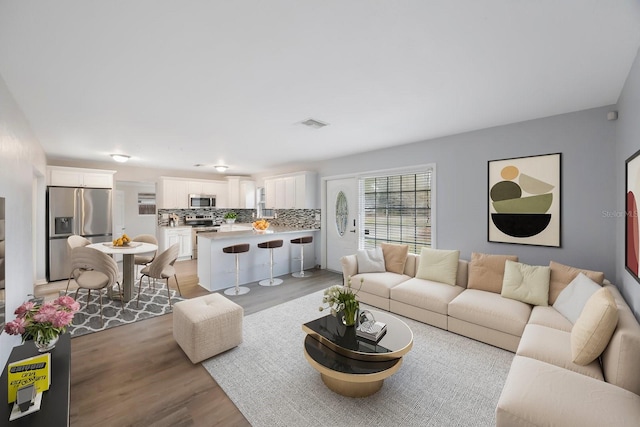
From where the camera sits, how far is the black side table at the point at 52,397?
1234mm

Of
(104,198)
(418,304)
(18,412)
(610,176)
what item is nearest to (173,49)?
(18,412)

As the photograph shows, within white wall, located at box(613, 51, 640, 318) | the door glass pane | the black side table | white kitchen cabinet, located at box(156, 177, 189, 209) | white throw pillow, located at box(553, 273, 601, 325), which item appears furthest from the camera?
white kitchen cabinet, located at box(156, 177, 189, 209)

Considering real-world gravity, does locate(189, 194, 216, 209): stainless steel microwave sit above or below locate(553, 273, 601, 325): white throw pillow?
above

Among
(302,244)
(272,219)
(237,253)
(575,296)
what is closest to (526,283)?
(575,296)

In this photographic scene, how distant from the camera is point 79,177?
547 cm

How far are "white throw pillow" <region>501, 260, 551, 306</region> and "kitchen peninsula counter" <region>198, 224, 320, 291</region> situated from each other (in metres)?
3.86

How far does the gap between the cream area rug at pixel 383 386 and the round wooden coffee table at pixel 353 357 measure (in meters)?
0.09

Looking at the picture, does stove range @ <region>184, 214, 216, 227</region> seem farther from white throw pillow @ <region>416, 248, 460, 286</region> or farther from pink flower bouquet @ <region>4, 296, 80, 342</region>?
white throw pillow @ <region>416, 248, 460, 286</region>

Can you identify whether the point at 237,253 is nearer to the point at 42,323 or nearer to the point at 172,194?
the point at 42,323

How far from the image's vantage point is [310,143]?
14.4 feet

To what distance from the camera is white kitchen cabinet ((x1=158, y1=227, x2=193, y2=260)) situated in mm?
6930

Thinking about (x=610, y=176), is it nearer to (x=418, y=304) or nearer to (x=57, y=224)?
(x=418, y=304)

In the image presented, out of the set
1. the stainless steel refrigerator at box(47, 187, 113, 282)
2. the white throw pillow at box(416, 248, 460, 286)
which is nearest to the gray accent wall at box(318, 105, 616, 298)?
the white throw pillow at box(416, 248, 460, 286)

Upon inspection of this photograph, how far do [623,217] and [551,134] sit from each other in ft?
3.93
